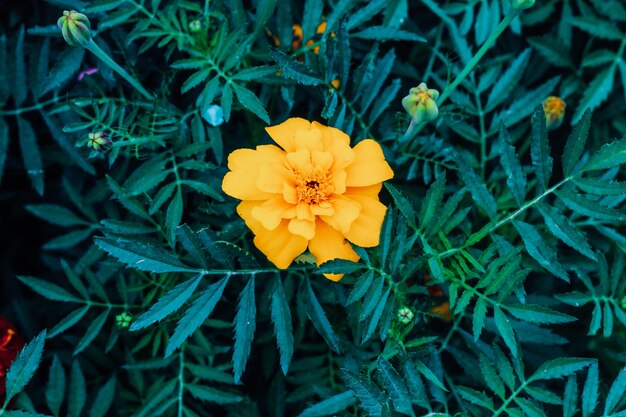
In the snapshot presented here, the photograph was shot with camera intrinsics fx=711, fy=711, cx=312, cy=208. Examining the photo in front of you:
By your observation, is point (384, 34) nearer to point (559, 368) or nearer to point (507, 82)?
→ point (507, 82)

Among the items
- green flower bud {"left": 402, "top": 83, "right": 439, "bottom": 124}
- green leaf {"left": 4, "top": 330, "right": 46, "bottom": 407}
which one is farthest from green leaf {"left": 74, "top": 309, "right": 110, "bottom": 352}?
green flower bud {"left": 402, "top": 83, "right": 439, "bottom": 124}

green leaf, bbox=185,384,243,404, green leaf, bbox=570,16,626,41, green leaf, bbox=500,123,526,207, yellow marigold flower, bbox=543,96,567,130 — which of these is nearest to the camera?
green leaf, bbox=500,123,526,207

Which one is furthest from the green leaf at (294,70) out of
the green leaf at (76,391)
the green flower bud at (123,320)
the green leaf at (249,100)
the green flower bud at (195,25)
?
the green leaf at (76,391)

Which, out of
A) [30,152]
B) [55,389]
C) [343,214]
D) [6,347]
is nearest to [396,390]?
[343,214]

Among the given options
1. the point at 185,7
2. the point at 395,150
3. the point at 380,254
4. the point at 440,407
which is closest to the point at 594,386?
the point at 440,407

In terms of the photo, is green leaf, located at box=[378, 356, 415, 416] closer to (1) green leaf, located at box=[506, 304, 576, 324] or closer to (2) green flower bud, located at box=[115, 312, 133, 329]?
(1) green leaf, located at box=[506, 304, 576, 324]

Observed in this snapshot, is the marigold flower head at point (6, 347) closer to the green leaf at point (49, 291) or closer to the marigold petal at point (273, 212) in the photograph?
the green leaf at point (49, 291)
